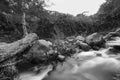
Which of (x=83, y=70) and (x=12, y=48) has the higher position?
(x=12, y=48)

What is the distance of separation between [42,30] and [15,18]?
7.61 feet

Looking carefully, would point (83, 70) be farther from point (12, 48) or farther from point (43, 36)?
point (43, 36)

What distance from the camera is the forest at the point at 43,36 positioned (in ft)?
17.5

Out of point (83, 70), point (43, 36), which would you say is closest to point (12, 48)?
point (83, 70)

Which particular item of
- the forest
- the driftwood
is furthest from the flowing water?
the driftwood

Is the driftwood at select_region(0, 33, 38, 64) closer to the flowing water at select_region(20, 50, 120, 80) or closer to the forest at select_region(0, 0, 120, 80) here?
the forest at select_region(0, 0, 120, 80)

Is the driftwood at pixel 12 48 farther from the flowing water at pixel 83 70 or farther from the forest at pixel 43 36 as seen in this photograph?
the flowing water at pixel 83 70

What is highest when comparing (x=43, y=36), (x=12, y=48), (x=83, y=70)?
(x=43, y=36)

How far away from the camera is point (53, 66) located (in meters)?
5.35

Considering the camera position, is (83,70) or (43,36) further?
(43,36)

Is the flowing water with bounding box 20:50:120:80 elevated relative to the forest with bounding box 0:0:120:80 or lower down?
lower down

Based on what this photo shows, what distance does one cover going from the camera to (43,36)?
444 inches

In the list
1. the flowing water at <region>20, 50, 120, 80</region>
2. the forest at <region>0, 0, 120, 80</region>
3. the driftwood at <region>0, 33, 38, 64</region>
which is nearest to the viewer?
the flowing water at <region>20, 50, 120, 80</region>

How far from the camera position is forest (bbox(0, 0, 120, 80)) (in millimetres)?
5340
